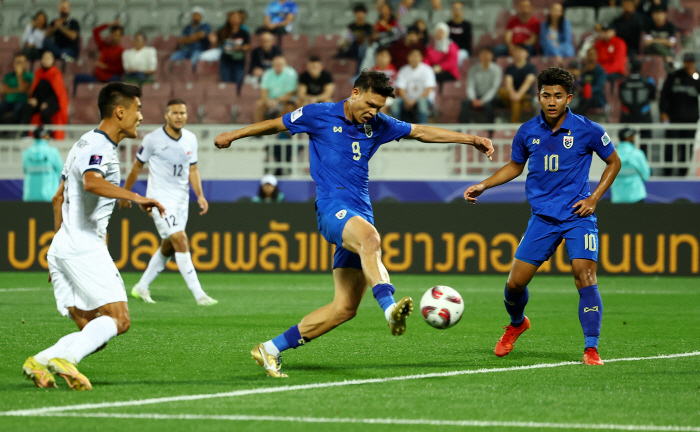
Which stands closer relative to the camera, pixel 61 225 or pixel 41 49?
pixel 61 225

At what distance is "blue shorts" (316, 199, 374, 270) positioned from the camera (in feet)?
21.4

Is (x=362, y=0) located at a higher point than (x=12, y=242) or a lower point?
higher

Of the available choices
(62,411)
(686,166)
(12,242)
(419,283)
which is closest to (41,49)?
(12,242)

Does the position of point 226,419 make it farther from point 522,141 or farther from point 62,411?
point 522,141

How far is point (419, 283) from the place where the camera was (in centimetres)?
1491

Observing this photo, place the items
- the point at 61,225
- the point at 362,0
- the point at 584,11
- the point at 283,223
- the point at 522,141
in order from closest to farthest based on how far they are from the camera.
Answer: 1. the point at 61,225
2. the point at 522,141
3. the point at 283,223
4. the point at 584,11
5. the point at 362,0

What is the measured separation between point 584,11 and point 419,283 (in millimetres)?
8870

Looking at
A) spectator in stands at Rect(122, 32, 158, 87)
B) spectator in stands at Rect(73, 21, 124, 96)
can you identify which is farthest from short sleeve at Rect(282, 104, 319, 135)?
spectator in stands at Rect(73, 21, 124, 96)

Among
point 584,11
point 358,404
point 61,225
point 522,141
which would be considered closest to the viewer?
point 358,404

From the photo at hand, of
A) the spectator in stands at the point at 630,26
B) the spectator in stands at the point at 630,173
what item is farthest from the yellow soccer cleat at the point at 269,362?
the spectator in stands at the point at 630,26

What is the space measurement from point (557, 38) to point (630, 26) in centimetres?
137

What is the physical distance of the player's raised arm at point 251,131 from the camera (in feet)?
22.0

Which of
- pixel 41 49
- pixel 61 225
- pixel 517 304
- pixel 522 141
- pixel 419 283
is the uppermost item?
pixel 41 49

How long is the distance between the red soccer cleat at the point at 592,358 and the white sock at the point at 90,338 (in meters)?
3.31
